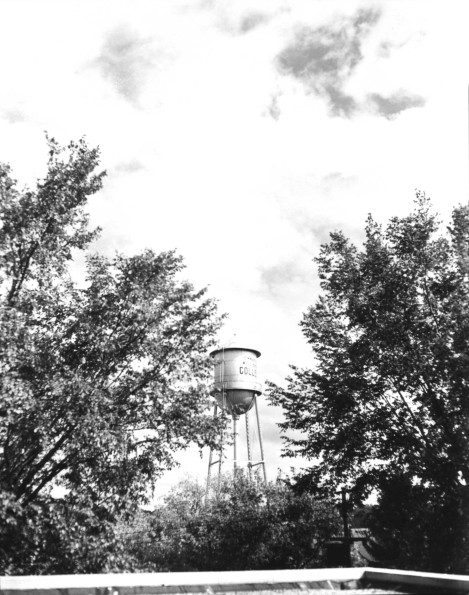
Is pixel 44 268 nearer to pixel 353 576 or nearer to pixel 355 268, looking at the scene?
pixel 353 576

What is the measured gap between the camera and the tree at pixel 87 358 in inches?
409

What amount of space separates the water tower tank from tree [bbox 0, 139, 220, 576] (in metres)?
22.7

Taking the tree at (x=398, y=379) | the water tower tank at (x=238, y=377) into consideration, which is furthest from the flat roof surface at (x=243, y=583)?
the water tower tank at (x=238, y=377)

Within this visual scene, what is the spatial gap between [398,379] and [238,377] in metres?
19.3

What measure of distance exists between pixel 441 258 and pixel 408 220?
2.04 meters

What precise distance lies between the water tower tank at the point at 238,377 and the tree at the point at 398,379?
50.2ft

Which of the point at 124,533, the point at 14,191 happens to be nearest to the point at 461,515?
the point at 124,533

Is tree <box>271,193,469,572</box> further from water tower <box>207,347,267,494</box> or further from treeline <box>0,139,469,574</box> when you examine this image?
water tower <box>207,347,267,494</box>

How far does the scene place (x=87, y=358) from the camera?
11.5 m

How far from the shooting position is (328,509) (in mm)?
31328

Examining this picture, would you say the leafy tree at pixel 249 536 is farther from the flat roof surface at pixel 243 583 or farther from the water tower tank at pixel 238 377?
the flat roof surface at pixel 243 583

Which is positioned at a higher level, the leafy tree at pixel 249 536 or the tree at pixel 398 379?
the tree at pixel 398 379

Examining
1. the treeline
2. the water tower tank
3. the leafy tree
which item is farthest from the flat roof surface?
the water tower tank

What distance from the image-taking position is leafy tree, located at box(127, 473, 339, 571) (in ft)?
98.2
